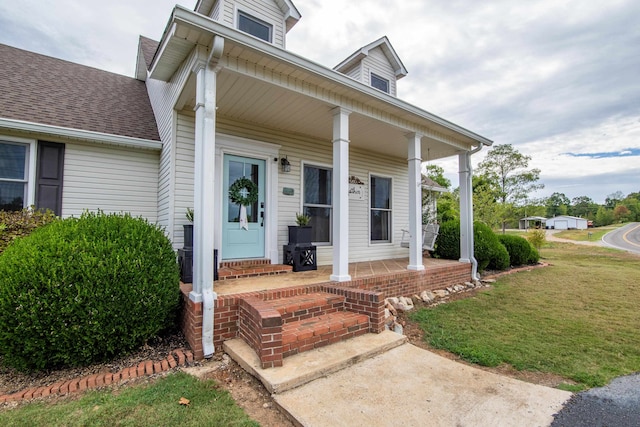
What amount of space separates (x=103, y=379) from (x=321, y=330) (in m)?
1.87

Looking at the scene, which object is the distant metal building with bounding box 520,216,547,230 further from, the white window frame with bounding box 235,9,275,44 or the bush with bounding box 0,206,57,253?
the bush with bounding box 0,206,57,253

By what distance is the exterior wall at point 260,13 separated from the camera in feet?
16.8

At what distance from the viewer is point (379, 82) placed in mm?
7520

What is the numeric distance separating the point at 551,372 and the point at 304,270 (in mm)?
3394

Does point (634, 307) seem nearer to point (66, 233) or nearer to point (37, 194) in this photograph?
point (66, 233)

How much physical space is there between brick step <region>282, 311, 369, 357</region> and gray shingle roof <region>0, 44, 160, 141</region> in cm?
410

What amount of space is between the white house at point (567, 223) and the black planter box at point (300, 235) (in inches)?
2601

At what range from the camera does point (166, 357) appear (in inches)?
113

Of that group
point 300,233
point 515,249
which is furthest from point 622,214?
point 300,233

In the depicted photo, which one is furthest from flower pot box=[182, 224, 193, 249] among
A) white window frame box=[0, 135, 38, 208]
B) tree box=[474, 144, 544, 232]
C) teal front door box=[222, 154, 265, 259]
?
tree box=[474, 144, 544, 232]

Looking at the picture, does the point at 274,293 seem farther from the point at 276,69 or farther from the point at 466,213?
the point at 466,213

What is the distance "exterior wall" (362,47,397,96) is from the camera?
7230mm

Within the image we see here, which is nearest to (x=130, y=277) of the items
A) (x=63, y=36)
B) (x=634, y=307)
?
(x=634, y=307)

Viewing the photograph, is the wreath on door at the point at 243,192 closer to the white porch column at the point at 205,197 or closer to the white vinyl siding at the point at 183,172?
the white vinyl siding at the point at 183,172
